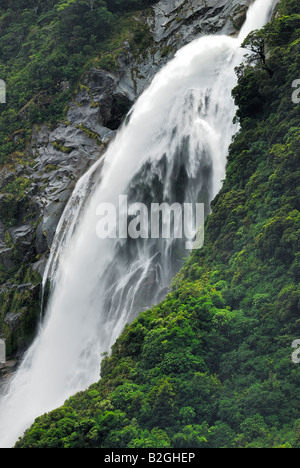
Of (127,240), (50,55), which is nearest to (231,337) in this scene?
(127,240)

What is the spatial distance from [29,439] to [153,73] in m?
23.0

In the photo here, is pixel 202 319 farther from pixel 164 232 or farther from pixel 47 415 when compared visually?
pixel 164 232

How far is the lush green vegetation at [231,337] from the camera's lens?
10633 mm

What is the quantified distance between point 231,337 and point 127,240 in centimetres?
893

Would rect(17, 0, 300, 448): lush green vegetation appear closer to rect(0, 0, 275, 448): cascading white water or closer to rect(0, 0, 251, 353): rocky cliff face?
rect(0, 0, 275, 448): cascading white water

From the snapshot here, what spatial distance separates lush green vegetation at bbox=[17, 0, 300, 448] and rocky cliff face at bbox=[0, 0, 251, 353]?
1009cm

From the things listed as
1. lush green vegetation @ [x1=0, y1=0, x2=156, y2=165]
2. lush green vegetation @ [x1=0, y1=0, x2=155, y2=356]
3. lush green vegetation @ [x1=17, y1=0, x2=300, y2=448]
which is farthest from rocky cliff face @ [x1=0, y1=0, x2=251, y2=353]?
lush green vegetation @ [x1=17, y1=0, x2=300, y2=448]

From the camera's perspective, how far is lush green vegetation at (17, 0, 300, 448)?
10.6m

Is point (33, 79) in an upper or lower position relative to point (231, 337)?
upper

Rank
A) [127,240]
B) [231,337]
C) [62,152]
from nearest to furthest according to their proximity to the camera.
Answer: 1. [231,337]
2. [127,240]
3. [62,152]

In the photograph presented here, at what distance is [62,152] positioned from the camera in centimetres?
2766

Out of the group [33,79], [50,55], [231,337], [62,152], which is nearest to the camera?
[231,337]

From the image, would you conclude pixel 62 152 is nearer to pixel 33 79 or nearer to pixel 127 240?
pixel 33 79

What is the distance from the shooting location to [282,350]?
37.1 ft
